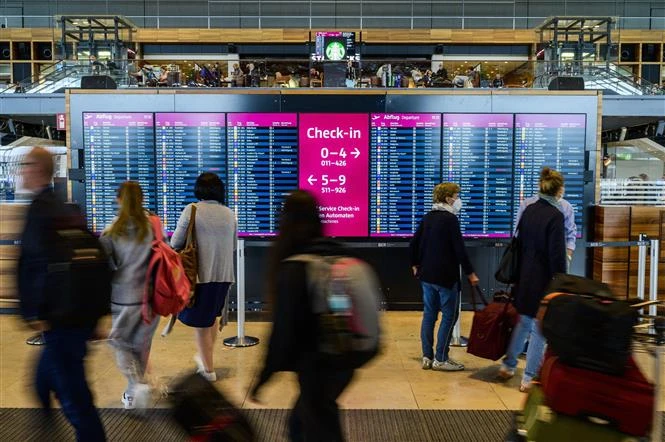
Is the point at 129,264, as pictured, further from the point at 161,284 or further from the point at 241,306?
the point at 241,306

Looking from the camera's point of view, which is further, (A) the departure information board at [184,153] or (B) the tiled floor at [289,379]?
(A) the departure information board at [184,153]

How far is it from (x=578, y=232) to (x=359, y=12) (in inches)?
567

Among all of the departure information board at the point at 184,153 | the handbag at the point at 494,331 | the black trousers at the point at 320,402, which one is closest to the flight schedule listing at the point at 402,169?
the departure information board at the point at 184,153

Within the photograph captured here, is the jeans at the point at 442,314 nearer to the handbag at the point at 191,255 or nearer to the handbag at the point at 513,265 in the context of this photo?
the handbag at the point at 513,265

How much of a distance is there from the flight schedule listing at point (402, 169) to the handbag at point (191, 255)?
9.67 ft

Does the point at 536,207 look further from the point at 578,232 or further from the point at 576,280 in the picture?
the point at 578,232

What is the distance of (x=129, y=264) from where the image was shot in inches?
144

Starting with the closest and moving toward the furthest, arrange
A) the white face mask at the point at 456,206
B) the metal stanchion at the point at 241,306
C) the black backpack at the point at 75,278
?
the black backpack at the point at 75,278
the white face mask at the point at 456,206
the metal stanchion at the point at 241,306

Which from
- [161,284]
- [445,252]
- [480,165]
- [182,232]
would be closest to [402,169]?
[480,165]

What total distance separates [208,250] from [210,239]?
86 mm

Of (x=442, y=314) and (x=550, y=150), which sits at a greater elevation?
(x=550, y=150)

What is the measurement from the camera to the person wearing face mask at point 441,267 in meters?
4.78

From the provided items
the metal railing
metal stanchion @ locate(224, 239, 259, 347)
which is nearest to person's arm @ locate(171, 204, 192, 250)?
metal stanchion @ locate(224, 239, 259, 347)

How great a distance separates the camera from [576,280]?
2.59 m
